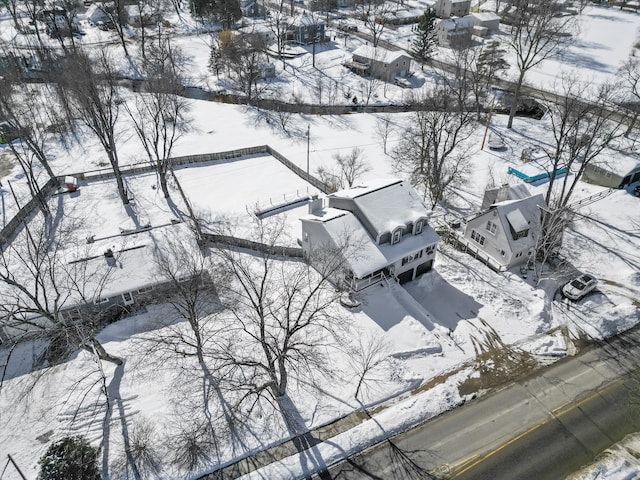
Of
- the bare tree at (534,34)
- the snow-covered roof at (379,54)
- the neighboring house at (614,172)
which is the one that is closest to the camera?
the neighboring house at (614,172)

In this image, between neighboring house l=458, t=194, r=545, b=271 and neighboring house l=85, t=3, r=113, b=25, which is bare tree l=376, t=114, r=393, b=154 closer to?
neighboring house l=458, t=194, r=545, b=271

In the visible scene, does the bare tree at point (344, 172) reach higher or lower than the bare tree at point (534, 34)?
lower

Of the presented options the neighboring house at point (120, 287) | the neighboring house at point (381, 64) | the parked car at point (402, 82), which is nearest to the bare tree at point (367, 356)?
the neighboring house at point (120, 287)

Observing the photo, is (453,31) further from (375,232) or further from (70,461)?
(70,461)

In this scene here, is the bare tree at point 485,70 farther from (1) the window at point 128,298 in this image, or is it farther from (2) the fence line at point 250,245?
(1) the window at point 128,298

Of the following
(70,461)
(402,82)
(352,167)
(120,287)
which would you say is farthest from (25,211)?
(402,82)

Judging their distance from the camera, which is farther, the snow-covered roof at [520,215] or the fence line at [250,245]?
the fence line at [250,245]
